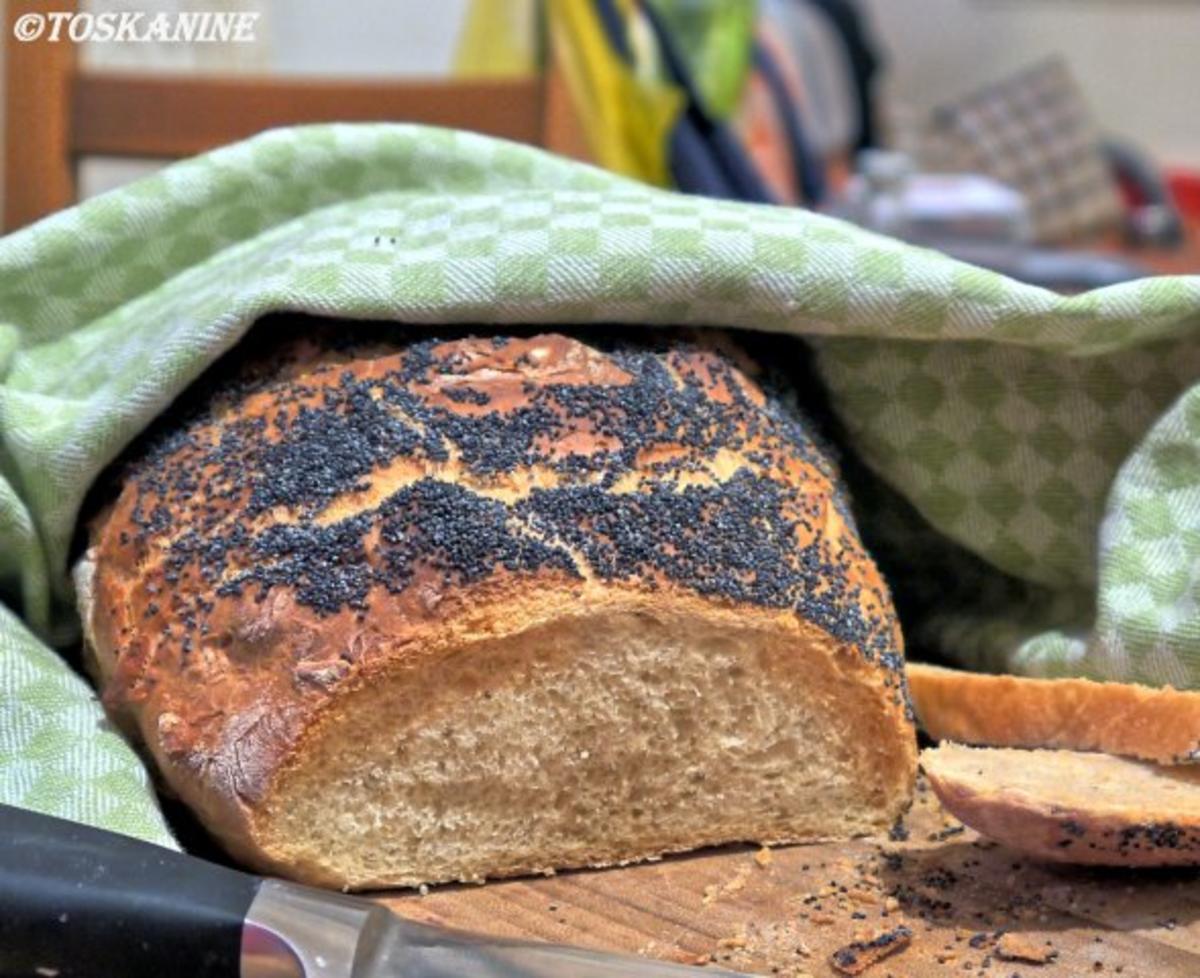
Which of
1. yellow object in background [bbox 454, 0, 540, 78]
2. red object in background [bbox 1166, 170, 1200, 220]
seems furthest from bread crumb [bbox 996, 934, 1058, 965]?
red object in background [bbox 1166, 170, 1200, 220]

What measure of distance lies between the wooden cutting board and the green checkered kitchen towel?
0.19m

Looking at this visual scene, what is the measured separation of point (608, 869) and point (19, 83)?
1.61m

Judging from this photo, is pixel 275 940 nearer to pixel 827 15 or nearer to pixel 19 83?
pixel 19 83

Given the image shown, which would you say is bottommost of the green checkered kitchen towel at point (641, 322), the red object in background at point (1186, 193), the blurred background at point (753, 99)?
the red object in background at point (1186, 193)

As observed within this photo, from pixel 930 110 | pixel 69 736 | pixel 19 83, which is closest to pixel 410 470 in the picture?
pixel 69 736

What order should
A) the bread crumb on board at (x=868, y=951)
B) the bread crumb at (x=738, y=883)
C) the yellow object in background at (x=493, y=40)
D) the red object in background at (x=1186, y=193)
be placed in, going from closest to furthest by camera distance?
the bread crumb on board at (x=868, y=951)
the bread crumb at (x=738, y=883)
the yellow object in background at (x=493, y=40)
the red object in background at (x=1186, y=193)

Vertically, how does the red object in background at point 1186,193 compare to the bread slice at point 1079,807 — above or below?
below

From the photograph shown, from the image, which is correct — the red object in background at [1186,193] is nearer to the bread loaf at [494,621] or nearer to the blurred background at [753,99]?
the blurred background at [753,99]

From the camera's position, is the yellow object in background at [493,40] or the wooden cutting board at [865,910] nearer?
the wooden cutting board at [865,910]

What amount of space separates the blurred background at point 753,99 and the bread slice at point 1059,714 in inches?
55.7

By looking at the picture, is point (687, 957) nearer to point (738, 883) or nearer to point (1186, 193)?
point (738, 883)

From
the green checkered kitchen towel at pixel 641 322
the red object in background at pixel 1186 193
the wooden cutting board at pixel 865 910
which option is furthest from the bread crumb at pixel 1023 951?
the red object in background at pixel 1186 193

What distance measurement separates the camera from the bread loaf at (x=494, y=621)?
94cm

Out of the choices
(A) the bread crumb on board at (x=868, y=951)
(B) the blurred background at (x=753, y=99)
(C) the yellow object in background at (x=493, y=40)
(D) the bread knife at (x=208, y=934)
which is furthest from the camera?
(C) the yellow object in background at (x=493, y=40)
